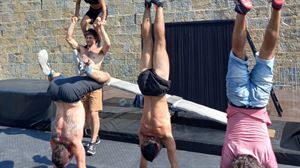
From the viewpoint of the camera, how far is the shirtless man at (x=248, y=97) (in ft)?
7.20

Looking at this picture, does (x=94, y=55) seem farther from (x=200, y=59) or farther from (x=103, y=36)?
(x=200, y=59)

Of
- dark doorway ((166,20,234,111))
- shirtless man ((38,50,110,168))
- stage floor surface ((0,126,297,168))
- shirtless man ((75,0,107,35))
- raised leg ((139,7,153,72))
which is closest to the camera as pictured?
shirtless man ((38,50,110,168))

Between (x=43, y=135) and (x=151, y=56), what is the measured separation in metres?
2.14

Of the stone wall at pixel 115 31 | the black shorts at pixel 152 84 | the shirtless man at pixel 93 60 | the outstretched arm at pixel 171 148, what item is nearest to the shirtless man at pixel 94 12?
the shirtless man at pixel 93 60

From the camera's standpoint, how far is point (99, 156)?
388 cm

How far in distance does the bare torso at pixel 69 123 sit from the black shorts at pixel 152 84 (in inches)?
24.0

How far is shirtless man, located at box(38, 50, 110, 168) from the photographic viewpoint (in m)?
2.99

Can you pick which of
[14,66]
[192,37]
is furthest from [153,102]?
[14,66]

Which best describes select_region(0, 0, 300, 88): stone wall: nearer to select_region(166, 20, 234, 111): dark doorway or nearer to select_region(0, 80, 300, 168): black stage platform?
select_region(166, 20, 234, 111): dark doorway

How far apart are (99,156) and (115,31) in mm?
4618

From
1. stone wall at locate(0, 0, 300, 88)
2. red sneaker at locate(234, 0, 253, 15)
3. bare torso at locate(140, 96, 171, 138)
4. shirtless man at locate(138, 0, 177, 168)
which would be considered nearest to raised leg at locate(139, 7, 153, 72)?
shirtless man at locate(138, 0, 177, 168)

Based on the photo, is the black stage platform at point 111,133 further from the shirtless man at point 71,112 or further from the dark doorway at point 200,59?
the shirtless man at point 71,112

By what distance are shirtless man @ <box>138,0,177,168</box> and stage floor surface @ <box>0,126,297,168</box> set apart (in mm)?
619

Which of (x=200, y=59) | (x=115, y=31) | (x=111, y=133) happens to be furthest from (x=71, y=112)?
(x=115, y=31)
